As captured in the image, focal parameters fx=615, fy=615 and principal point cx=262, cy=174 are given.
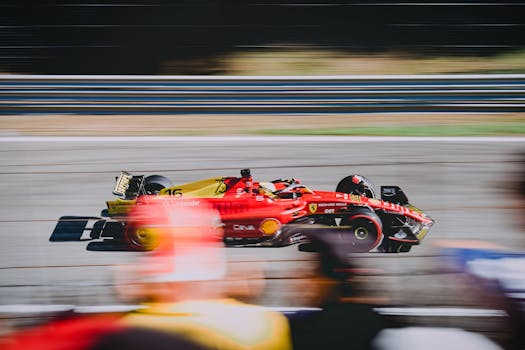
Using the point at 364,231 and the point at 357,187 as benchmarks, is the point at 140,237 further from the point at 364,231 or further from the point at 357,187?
the point at 357,187

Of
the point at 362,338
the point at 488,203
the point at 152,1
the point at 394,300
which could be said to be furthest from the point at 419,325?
the point at 152,1

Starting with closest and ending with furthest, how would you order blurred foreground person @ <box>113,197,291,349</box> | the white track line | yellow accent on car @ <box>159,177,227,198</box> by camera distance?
1. blurred foreground person @ <box>113,197,291,349</box>
2. yellow accent on car @ <box>159,177,227,198</box>
3. the white track line

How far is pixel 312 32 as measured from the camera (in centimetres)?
1334

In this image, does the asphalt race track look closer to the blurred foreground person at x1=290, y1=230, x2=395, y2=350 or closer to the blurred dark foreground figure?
the blurred foreground person at x1=290, y1=230, x2=395, y2=350

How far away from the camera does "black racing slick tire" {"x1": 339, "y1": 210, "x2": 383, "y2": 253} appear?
512 centimetres

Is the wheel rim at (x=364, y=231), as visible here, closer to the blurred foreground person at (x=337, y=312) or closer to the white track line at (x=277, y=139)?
the blurred foreground person at (x=337, y=312)

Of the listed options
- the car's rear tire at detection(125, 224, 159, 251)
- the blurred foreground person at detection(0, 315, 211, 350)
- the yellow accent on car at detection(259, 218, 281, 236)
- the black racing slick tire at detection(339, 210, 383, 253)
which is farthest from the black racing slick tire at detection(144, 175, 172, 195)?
the blurred foreground person at detection(0, 315, 211, 350)

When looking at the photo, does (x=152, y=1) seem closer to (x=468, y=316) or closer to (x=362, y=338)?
(x=468, y=316)

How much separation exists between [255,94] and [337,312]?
664 centimetres

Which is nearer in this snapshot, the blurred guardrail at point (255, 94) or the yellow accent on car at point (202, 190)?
the yellow accent on car at point (202, 190)

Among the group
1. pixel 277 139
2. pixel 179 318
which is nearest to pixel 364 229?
pixel 179 318

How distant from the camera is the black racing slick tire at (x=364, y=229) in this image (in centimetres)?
512

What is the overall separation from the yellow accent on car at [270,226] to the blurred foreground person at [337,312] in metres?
2.20

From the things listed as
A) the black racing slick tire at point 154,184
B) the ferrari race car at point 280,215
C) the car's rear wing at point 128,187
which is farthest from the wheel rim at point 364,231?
the car's rear wing at point 128,187
